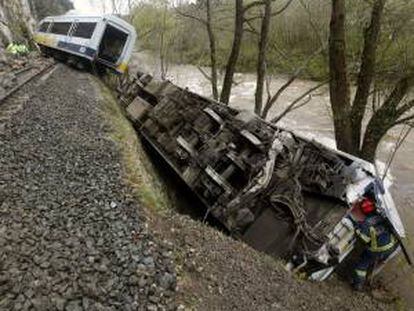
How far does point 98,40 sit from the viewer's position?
14.8m

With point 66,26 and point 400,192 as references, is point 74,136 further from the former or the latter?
point 66,26

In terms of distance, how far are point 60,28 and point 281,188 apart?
1514 centimetres

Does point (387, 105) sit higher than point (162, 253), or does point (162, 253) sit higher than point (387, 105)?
point (387, 105)

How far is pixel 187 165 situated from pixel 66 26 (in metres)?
11.6

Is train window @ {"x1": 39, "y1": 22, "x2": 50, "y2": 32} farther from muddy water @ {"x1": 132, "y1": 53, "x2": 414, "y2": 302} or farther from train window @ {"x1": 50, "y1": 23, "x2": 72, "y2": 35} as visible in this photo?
muddy water @ {"x1": 132, "y1": 53, "x2": 414, "y2": 302}

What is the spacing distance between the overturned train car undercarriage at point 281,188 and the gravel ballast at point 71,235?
2225 millimetres

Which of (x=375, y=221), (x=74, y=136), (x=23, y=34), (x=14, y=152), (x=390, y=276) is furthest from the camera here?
(x=23, y=34)

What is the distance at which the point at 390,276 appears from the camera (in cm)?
842

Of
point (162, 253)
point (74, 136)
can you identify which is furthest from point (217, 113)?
point (162, 253)

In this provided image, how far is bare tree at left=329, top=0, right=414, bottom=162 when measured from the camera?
8055 millimetres

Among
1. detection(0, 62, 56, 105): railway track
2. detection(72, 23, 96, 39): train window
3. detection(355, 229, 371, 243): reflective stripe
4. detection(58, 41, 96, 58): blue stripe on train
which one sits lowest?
detection(355, 229, 371, 243): reflective stripe

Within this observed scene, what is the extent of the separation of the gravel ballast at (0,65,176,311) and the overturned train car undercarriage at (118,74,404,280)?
2.23m

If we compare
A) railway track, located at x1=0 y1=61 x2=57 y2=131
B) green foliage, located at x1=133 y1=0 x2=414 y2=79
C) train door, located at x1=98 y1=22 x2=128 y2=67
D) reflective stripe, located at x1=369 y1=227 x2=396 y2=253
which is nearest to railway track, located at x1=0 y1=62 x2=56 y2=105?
railway track, located at x1=0 y1=61 x2=57 y2=131

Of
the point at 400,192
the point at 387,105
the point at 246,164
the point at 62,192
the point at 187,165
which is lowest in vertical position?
the point at 400,192
